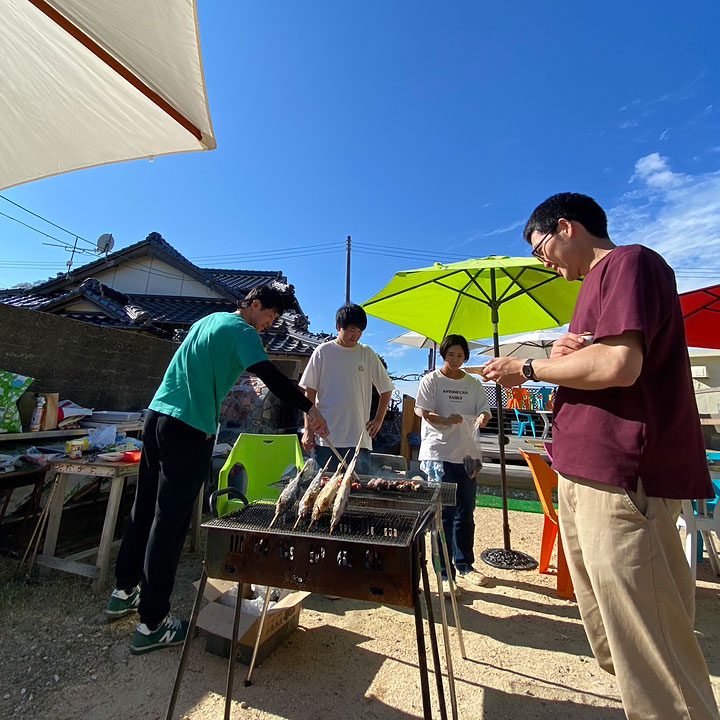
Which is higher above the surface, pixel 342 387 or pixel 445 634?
pixel 342 387

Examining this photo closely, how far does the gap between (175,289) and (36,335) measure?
8032mm

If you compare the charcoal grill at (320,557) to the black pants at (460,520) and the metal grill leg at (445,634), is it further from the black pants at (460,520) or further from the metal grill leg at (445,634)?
the black pants at (460,520)

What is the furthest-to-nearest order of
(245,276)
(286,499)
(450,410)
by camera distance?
(245,276) → (450,410) → (286,499)

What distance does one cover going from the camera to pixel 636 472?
1250mm

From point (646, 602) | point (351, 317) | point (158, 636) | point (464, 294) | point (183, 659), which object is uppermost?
point (464, 294)

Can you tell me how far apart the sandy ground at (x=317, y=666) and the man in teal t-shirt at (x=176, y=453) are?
24cm

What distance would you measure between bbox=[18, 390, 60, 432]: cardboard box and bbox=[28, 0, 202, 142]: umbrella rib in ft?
9.27

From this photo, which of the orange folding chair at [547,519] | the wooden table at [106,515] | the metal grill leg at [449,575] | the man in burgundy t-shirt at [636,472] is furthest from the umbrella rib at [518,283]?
the wooden table at [106,515]

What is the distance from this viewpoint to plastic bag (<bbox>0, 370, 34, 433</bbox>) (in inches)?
123

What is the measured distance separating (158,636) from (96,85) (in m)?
2.97

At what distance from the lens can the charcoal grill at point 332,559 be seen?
4.55 feet

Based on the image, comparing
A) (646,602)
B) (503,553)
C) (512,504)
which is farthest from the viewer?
(512,504)

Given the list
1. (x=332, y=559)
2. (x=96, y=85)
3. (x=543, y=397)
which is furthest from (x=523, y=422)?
(x=96, y=85)

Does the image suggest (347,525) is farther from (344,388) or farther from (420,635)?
(344,388)
